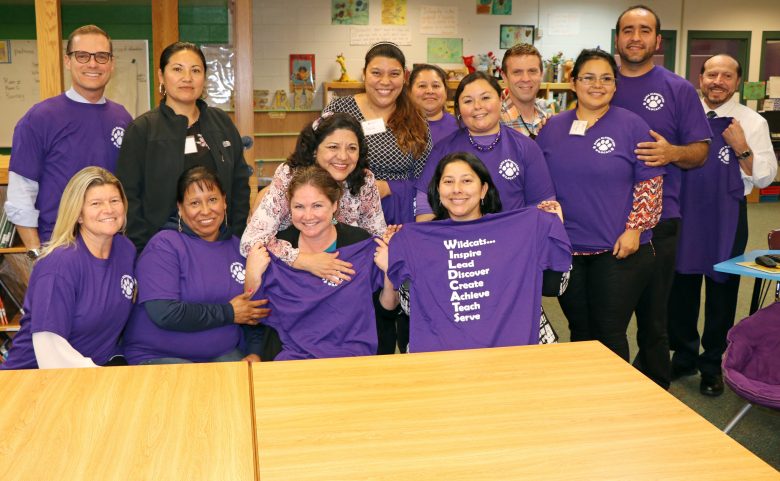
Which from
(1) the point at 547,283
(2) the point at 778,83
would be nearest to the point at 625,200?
(1) the point at 547,283

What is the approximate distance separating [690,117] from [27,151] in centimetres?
304

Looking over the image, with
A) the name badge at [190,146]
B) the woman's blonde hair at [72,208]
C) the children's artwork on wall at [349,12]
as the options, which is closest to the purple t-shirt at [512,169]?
the name badge at [190,146]

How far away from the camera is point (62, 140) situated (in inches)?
131

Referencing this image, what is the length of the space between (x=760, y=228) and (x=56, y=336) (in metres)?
8.93

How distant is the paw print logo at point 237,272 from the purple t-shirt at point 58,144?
2.95ft

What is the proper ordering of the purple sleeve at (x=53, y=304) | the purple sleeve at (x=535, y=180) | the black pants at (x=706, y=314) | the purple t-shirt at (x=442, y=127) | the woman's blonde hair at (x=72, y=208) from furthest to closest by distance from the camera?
the black pants at (x=706, y=314) < the purple t-shirt at (x=442, y=127) < the purple sleeve at (x=535, y=180) < the woman's blonde hair at (x=72, y=208) < the purple sleeve at (x=53, y=304)

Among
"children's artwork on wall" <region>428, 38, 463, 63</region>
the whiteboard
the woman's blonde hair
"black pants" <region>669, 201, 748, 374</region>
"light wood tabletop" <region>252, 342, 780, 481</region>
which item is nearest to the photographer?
"light wood tabletop" <region>252, 342, 780, 481</region>

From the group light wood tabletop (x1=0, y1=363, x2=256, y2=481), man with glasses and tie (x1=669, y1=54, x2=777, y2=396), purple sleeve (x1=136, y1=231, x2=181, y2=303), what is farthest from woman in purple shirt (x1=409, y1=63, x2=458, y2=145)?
light wood tabletop (x1=0, y1=363, x2=256, y2=481)

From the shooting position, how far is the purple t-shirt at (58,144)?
3293mm

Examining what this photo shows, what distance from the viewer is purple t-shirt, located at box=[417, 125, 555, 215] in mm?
3057

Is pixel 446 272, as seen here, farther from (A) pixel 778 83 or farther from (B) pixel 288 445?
(A) pixel 778 83

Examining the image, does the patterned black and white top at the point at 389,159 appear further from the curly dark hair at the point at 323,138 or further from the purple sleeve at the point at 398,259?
the purple sleeve at the point at 398,259

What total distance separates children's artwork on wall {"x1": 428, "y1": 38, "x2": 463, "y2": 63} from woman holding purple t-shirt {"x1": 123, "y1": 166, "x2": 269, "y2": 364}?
7761mm

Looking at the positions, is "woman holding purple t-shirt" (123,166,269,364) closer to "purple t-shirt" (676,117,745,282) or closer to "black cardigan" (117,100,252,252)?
"black cardigan" (117,100,252,252)
